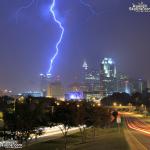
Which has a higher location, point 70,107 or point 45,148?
point 70,107

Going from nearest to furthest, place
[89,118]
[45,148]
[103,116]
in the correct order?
[45,148] → [89,118] → [103,116]

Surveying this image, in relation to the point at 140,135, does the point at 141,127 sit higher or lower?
higher

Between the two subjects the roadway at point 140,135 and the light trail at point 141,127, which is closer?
the roadway at point 140,135

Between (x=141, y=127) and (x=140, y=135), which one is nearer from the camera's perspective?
(x=140, y=135)

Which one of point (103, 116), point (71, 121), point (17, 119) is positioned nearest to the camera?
point (17, 119)

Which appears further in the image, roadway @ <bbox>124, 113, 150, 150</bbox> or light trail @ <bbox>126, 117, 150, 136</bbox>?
light trail @ <bbox>126, 117, 150, 136</bbox>

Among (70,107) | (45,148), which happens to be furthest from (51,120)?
(45,148)

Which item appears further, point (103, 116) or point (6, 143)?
point (103, 116)

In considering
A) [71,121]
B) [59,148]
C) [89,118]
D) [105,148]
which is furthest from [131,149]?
[89,118]

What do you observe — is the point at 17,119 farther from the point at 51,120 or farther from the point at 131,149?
the point at 51,120
